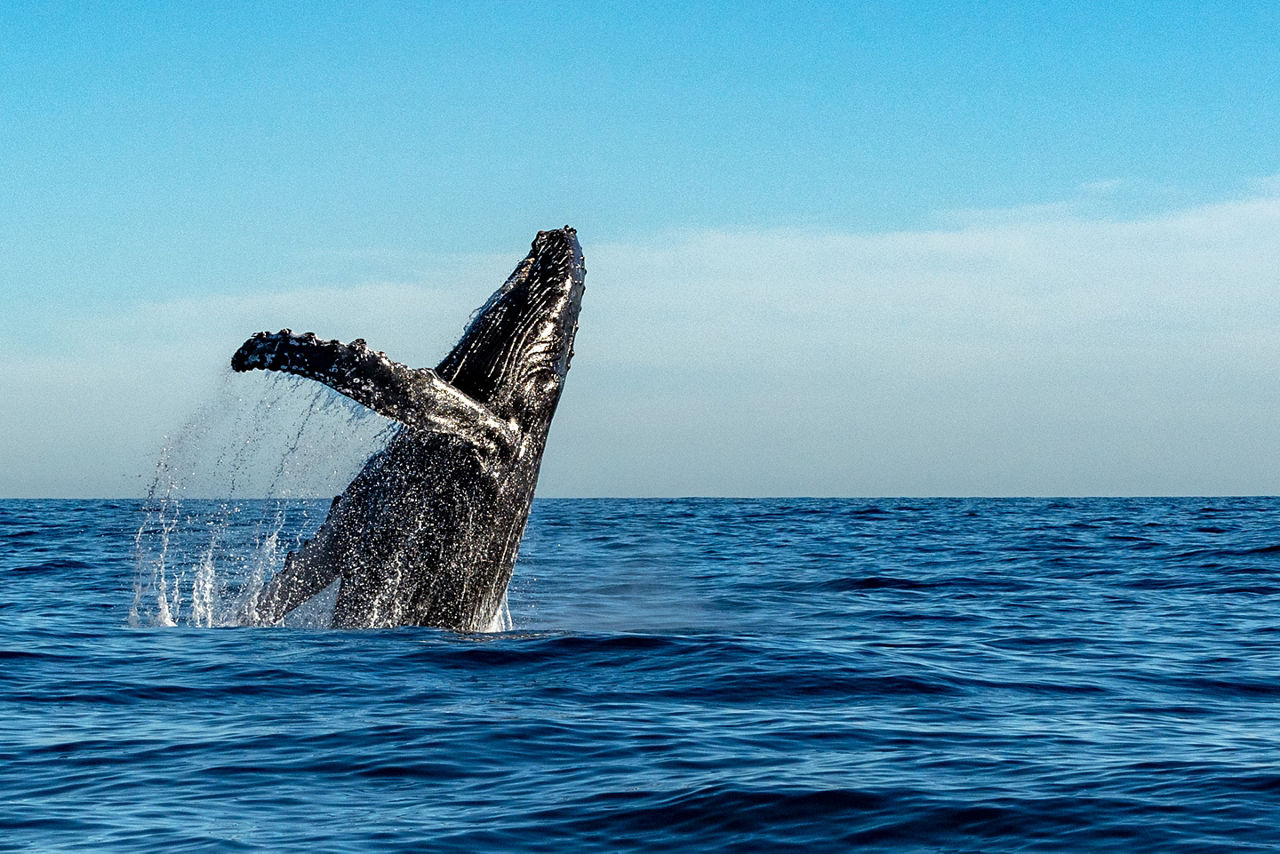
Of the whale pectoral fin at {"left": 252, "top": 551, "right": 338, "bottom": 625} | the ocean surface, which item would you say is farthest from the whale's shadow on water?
the ocean surface

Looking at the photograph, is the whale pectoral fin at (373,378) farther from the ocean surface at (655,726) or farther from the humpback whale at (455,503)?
the ocean surface at (655,726)

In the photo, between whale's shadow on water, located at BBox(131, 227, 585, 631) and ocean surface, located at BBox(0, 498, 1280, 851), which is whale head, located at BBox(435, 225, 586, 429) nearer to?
whale's shadow on water, located at BBox(131, 227, 585, 631)

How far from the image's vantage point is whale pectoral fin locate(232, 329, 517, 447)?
10734 mm

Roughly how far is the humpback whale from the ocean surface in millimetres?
476

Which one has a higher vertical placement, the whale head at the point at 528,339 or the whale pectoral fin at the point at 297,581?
the whale head at the point at 528,339

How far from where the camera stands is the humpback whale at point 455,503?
12.7 metres

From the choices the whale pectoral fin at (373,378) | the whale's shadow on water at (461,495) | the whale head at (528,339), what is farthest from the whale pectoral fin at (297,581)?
the whale head at (528,339)

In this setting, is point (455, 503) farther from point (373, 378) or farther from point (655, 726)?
point (655, 726)

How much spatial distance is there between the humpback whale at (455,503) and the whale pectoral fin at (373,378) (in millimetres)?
327

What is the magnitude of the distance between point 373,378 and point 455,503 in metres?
2.00

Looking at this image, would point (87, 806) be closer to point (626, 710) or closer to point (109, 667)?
point (626, 710)

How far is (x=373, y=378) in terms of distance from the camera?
11172mm

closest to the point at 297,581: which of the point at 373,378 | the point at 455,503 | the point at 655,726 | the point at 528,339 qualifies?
the point at 455,503

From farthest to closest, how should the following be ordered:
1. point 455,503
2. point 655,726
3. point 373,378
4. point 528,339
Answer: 1. point 528,339
2. point 455,503
3. point 373,378
4. point 655,726
